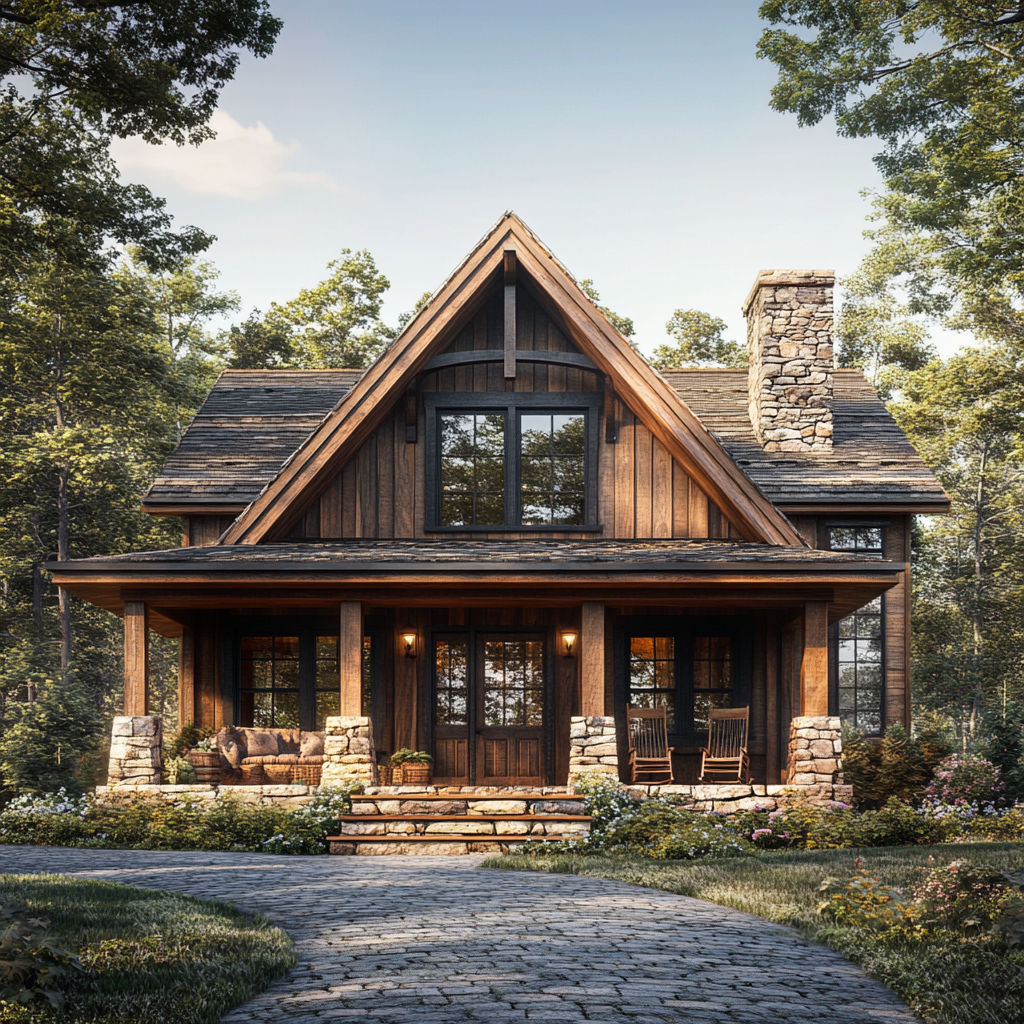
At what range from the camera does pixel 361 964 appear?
523 cm

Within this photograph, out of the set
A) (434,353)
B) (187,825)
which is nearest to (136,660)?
(187,825)

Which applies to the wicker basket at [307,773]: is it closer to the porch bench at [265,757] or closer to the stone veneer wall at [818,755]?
the porch bench at [265,757]

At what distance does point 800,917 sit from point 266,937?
3.40 meters

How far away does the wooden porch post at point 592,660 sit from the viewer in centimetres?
1236

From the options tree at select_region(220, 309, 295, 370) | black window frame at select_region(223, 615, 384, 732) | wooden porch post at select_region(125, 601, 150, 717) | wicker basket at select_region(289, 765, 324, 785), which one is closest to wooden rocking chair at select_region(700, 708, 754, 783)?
black window frame at select_region(223, 615, 384, 732)

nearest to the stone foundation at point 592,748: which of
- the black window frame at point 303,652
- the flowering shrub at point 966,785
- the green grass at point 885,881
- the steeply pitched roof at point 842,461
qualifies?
the green grass at point 885,881

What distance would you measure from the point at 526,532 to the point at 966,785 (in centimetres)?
652

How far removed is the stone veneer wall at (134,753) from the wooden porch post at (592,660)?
5115 mm

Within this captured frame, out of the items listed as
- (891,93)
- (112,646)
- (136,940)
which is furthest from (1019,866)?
(112,646)

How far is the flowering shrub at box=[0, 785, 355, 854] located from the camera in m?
11.1

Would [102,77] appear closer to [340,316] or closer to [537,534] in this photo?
[537,534]

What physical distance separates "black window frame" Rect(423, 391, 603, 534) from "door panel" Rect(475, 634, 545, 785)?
1.65 m

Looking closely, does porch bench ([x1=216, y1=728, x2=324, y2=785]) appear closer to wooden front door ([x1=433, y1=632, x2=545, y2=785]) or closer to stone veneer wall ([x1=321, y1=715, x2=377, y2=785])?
stone veneer wall ([x1=321, y1=715, x2=377, y2=785])

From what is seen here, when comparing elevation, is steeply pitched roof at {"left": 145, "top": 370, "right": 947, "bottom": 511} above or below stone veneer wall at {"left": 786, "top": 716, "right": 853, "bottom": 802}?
above
